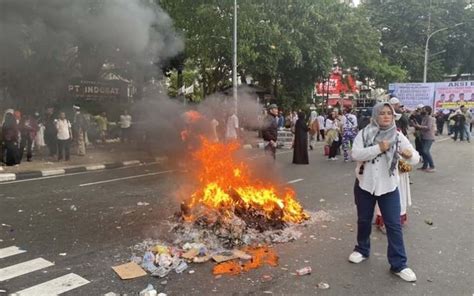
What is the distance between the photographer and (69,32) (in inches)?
392

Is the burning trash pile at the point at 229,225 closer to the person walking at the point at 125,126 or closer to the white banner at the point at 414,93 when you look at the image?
the person walking at the point at 125,126

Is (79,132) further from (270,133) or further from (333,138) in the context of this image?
(333,138)

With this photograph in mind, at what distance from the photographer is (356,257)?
443 cm

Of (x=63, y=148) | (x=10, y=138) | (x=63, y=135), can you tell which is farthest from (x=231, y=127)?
(x=10, y=138)

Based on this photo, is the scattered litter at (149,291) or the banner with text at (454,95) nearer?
the scattered litter at (149,291)

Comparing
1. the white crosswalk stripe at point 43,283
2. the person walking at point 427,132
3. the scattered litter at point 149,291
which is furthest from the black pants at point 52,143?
the scattered litter at point 149,291

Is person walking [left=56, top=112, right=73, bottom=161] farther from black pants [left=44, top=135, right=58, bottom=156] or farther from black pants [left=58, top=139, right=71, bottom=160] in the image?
black pants [left=44, top=135, right=58, bottom=156]

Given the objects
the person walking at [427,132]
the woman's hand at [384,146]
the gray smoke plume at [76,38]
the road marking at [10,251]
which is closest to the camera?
the woman's hand at [384,146]

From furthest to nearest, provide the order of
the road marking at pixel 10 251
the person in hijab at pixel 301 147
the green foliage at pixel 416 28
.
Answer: the green foliage at pixel 416 28
the person in hijab at pixel 301 147
the road marking at pixel 10 251

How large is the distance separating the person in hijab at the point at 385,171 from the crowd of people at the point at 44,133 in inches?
390

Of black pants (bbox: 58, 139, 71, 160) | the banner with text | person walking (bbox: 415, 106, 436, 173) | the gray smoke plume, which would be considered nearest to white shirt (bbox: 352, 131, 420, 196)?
person walking (bbox: 415, 106, 436, 173)

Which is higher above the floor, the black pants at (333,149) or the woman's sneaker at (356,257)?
the black pants at (333,149)

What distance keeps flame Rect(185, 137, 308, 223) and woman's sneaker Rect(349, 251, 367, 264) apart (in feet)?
4.22

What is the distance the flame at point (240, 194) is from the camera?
5.56m
